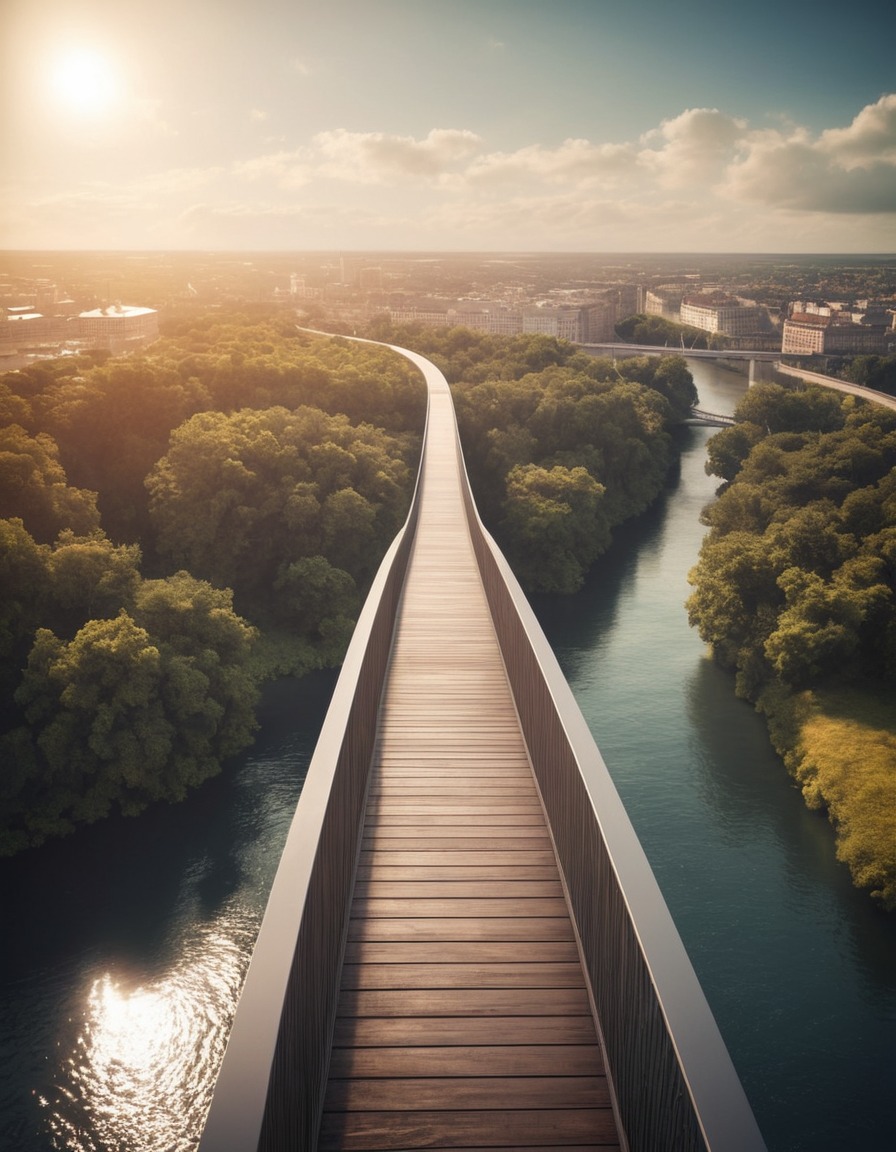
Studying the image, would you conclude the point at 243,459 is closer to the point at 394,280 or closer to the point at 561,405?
the point at 561,405

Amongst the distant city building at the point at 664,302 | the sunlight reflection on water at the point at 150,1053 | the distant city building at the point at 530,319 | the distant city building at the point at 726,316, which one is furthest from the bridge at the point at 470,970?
the distant city building at the point at 664,302

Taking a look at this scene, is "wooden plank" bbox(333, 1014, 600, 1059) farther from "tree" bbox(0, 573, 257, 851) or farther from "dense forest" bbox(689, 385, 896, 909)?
"tree" bbox(0, 573, 257, 851)

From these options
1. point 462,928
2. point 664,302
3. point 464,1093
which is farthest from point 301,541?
point 664,302

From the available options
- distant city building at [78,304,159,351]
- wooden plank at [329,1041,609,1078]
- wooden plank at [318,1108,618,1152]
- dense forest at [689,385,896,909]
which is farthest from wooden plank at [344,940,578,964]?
distant city building at [78,304,159,351]

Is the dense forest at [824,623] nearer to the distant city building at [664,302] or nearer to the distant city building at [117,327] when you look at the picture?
the distant city building at [117,327]

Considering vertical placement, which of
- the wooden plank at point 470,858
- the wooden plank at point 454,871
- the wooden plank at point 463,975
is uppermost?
the wooden plank at point 463,975
